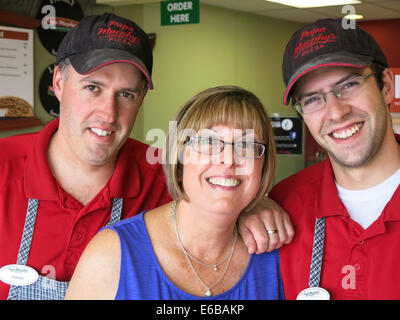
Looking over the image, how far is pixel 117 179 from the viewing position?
6.23 ft

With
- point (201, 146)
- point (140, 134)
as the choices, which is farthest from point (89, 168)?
point (140, 134)

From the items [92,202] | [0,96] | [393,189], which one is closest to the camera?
[393,189]

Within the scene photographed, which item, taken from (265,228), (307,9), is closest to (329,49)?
(265,228)

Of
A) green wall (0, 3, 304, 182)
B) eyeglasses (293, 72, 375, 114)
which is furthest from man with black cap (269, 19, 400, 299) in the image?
green wall (0, 3, 304, 182)

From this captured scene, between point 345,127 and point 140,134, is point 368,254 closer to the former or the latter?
point 345,127

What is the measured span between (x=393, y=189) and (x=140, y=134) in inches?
175

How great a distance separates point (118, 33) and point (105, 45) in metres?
0.07

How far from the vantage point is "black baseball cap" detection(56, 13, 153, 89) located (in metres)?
1.80

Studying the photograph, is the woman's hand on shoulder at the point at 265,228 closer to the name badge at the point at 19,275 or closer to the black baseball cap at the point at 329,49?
the black baseball cap at the point at 329,49

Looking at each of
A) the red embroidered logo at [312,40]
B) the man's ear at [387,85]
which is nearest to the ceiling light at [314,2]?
the man's ear at [387,85]

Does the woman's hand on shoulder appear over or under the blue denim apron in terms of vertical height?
over

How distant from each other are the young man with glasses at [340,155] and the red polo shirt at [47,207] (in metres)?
0.60

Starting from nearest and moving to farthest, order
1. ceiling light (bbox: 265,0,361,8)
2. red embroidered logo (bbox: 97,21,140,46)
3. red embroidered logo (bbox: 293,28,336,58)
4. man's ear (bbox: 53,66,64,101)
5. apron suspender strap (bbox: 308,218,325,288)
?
apron suspender strap (bbox: 308,218,325,288) < red embroidered logo (bbox: 293,28,336,58) < red embroidered logo (bbox: 97,21,140,46) < man's ear (bbox: 53,66,64,101) < ceiling light (bbox: 265,0,361,8)

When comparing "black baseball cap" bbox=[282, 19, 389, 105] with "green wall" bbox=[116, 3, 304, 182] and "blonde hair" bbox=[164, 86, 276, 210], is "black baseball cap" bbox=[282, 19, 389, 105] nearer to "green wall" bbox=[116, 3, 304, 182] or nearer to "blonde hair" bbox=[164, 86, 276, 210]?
"blonde hair" bbox=[164, 86, 276, 210]
